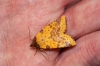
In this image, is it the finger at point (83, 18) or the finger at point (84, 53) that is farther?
the finger at point (83, 18)

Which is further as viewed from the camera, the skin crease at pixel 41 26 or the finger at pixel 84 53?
the skin crease at pixel 41 26

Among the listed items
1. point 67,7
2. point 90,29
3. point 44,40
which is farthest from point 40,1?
point 90,29

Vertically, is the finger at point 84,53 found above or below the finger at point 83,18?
below

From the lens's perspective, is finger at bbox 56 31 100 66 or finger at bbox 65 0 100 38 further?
finger at bbox 65 0 100 38

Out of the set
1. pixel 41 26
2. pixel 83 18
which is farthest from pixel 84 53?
pixel 41 26

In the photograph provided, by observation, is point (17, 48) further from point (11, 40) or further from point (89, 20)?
point (89, 20)

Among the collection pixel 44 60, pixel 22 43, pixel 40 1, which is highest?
pixel 40 1

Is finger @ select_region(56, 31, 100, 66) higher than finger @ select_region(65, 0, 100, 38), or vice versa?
finger @ select_region(65, 0, 100, 38)
